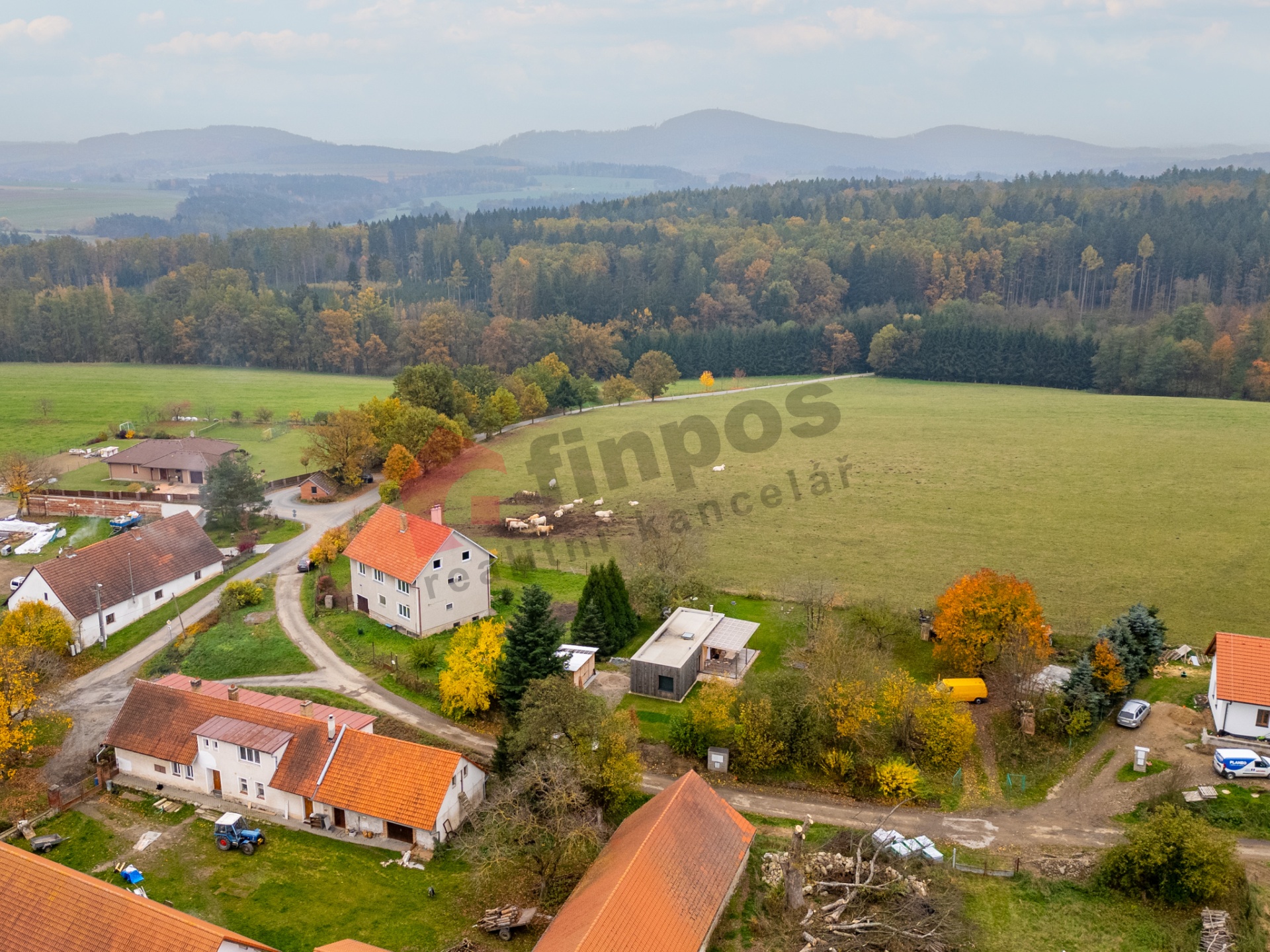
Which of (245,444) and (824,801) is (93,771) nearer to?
(824,801)

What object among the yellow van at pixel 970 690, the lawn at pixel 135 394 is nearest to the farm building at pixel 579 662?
the yellow van at pixel 970 690

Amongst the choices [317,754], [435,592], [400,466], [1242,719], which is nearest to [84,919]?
[317,754]

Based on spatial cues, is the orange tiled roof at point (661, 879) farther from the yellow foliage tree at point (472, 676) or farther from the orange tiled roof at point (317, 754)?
the yellow foliage tree at point (472, 676)

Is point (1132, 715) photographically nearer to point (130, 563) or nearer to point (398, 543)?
point (398, 543)

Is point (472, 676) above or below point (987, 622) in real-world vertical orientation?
below

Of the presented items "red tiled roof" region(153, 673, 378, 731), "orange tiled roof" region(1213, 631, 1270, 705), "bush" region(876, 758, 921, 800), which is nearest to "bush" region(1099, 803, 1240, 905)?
"bush" region(876, 758, 921, 800)

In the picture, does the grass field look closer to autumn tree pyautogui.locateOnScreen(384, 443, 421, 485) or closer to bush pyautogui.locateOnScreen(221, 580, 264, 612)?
autumn tree pyautogui.locateOnScreen(384, 443, 421, 485)
